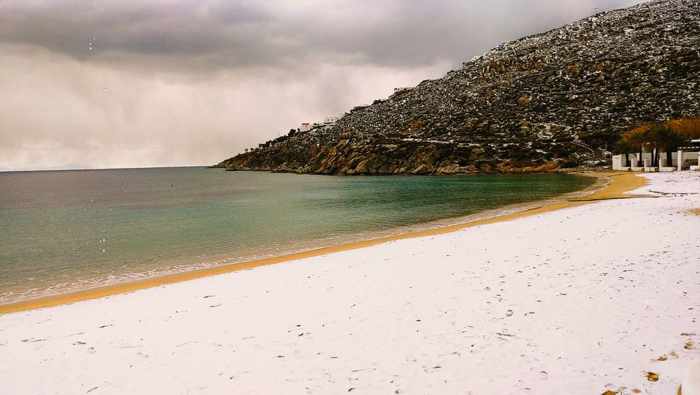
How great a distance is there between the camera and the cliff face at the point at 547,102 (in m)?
87.1

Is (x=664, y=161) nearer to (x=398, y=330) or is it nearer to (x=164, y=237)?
(x=164, y=237)

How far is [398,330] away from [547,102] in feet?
350

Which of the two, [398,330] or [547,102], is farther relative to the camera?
[547,102]

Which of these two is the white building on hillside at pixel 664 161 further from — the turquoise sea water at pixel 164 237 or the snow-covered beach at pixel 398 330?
the snow-covered beach at pixel 398 330

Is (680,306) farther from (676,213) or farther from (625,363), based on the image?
(676,213)

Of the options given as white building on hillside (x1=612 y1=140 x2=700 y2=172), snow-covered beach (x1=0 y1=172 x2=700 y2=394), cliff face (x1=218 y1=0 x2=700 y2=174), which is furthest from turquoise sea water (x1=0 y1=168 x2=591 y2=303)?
cliff face (x1=218 y1=0 x2=700 y2=174)

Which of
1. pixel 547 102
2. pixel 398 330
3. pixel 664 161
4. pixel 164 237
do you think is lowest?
pixel 164 237

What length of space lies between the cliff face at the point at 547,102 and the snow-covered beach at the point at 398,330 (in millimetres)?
81514

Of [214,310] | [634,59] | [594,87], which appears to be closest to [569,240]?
[214,310]

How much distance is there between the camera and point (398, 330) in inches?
302

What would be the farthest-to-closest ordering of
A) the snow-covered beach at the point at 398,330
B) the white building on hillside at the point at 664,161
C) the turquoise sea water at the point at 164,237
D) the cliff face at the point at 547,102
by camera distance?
the cliff face at the point at 547,102 → the white building on hillside at the point at 664,161 → the turquoise sea water at the point at 164,237 → the snow-covered beach at the point at 398,330

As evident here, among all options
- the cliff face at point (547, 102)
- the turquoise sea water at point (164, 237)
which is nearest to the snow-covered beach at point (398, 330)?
the turquoise sea water at point (164, 237)

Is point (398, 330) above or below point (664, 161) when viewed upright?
below

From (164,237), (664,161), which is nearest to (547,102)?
(664,161)
